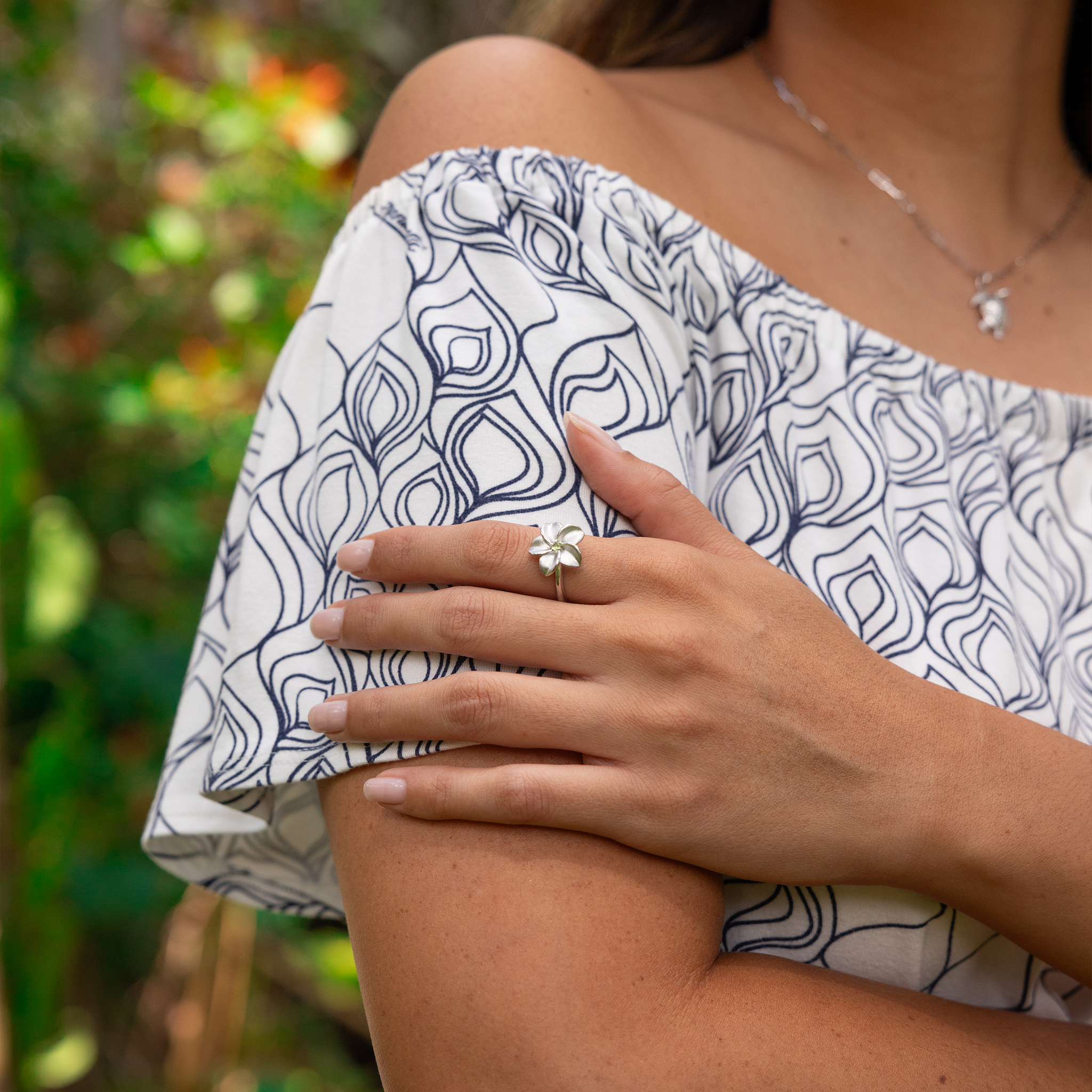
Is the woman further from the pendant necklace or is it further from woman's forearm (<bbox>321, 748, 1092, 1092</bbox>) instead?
the pendant necklace

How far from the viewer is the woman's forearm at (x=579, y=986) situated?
0.68 metres

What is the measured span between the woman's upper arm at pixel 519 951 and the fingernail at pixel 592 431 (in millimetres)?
259

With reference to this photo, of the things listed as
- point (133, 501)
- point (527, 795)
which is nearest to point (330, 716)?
point (527, 795)

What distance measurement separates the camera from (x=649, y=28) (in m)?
1.48

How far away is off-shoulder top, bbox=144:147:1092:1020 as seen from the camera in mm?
809

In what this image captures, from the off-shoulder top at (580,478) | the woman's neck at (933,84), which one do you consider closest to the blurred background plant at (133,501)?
the woman's neck at (933,84)

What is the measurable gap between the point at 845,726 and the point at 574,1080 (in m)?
0.35

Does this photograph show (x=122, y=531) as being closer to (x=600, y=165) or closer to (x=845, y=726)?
(x=600, y=165)

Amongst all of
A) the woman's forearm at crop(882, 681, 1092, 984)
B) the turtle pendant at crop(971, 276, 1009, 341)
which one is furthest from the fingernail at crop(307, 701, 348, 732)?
the turtle pendant at crop(971, 276, 1009, 341)

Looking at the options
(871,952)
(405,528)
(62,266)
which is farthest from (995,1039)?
(62,266)

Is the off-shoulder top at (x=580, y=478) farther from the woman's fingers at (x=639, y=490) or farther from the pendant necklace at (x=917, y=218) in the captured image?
the pendant necklace at (x=917, y=218)

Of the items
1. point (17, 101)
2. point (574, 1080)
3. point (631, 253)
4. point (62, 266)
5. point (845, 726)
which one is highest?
point (17, 101)

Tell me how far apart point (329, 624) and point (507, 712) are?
0.62 ft

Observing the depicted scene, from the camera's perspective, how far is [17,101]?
2.56m
